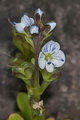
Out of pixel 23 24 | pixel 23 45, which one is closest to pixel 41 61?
pixel 23 24

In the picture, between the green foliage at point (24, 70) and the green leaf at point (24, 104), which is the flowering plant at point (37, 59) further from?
the green leaf at point (24, 104)

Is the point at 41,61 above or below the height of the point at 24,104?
above

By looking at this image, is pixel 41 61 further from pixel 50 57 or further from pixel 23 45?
pixel 23 45

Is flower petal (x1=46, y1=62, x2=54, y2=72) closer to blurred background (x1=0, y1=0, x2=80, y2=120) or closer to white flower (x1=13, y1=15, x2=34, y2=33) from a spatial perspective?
white flower (x1=13, y1=15, x2=34, y2=33)

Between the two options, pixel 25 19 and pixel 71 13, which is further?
pixel 71 13

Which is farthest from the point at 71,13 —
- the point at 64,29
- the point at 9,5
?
the point at 9,5

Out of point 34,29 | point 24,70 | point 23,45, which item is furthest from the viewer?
point 23,45

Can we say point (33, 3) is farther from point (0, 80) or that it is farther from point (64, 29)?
point (0, 80)

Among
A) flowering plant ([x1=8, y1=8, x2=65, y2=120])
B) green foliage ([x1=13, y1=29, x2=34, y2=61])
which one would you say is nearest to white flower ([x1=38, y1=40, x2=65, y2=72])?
flowering plant ([x1=8, y1=8, x2=65, y2=120])
